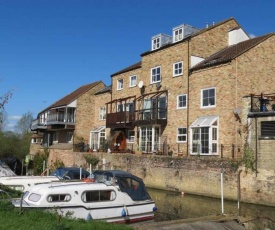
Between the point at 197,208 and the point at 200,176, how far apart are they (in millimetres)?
4482

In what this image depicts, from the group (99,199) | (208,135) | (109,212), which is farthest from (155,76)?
(109,212)

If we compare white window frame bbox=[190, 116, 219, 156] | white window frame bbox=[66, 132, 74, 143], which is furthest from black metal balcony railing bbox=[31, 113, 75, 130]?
white window frame bbox=[190, 116, 219, 156]

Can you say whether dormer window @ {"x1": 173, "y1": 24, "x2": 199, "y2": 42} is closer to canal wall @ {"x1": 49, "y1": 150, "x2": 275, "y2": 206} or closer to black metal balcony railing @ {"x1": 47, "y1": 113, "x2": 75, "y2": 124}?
canal wall @ {"x1": 49, "y1": 150, "x2": 275, "y2": 206}

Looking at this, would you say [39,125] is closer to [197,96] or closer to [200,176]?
[197,96]

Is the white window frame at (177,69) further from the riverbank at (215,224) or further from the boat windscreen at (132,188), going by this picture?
the riverbank at (215,224)

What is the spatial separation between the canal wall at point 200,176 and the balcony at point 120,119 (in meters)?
3.89

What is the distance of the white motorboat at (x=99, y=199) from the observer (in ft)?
44.8

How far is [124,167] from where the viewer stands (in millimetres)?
31250

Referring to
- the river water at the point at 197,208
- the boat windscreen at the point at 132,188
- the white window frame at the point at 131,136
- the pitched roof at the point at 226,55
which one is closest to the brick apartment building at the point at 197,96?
the pitched roof at the point at 226,55

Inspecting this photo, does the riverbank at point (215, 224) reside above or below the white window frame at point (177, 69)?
below

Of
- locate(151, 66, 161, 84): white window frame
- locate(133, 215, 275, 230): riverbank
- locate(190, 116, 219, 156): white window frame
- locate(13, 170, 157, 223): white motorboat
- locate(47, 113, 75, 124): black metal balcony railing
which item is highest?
locate(151, 66, 161, 84): white window frame

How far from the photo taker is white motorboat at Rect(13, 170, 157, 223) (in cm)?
1366

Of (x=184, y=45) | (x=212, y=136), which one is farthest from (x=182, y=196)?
(x=184, y=45)

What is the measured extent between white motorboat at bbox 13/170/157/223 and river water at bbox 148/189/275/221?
1.99 meters
